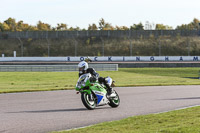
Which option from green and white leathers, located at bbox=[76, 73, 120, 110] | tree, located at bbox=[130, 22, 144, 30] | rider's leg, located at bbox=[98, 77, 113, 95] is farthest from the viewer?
tree, located at bbox=[130, 22, 144, 30]

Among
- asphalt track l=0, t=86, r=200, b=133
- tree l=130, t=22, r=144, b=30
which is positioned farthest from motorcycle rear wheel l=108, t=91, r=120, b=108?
tree l=130, t=22, r=144, b=30

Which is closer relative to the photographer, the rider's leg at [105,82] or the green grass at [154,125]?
the green grass at [154,125]

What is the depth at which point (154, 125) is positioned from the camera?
29.3ft

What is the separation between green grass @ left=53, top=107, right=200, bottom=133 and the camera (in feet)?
26.7

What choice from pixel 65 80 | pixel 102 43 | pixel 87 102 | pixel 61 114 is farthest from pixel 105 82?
pixel 102 43

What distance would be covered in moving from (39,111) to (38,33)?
278 ft

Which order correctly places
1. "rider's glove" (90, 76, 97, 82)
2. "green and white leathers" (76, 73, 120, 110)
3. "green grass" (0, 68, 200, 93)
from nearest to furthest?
1. "green and white leathers" (76, 73, 120, 110)
2. "rider's glove" (90, 76, 97, 82)
3. "green grass" (0, 68, 200, 93)

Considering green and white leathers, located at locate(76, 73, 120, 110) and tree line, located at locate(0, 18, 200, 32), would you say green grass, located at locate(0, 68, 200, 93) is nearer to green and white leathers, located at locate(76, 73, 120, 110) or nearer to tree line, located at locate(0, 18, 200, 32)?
green and white leathers, located at locate(76, 73, 120, 110)

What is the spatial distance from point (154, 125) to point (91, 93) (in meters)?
4.12

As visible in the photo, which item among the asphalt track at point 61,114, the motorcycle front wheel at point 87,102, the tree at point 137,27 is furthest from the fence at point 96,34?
the motorcycle front wheel at point 87,102

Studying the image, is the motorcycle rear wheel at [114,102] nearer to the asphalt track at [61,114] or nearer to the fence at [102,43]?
the asphalt track at [61,114]

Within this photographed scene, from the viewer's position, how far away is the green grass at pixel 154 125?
26.7 ft

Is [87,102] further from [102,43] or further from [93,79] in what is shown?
[102,43]

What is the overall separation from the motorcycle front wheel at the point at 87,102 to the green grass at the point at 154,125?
8.47 ft
